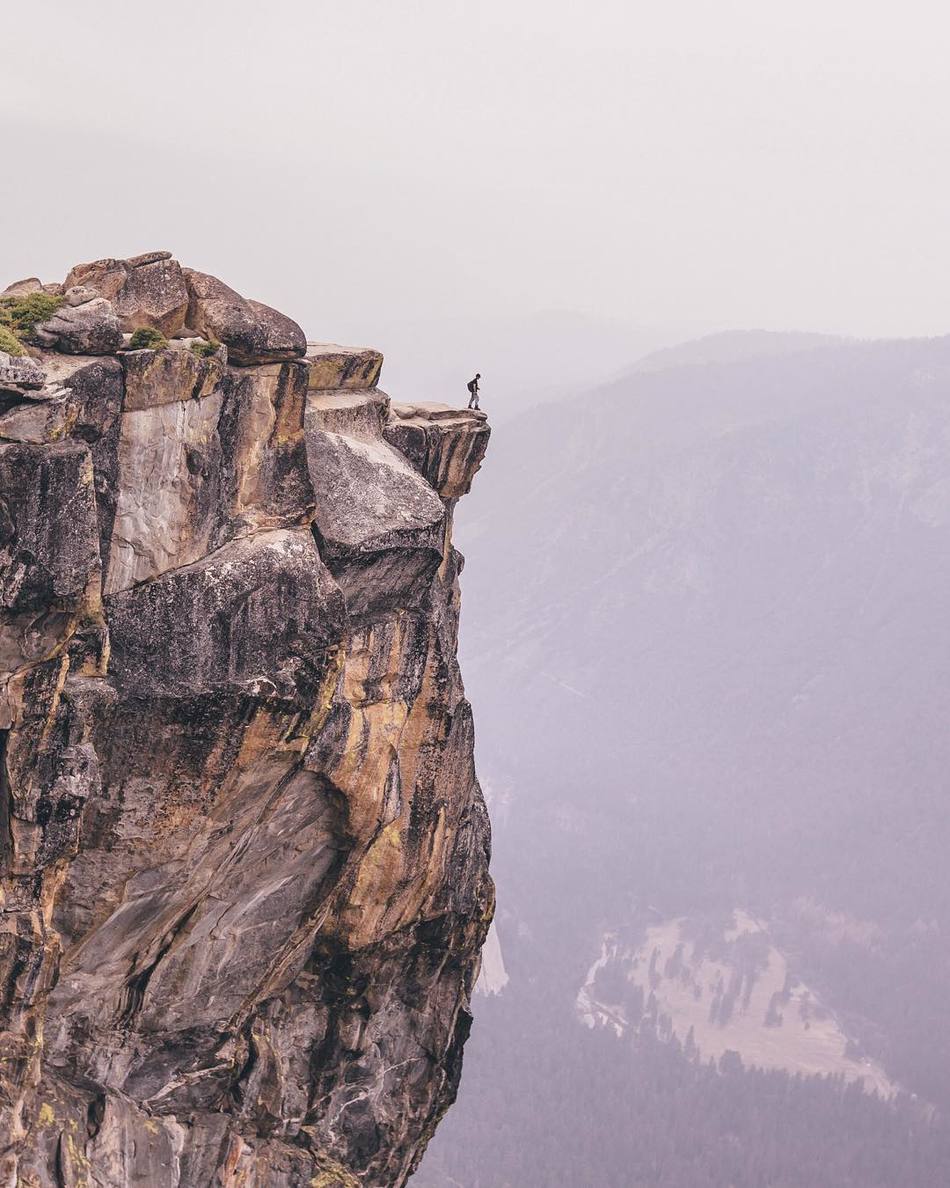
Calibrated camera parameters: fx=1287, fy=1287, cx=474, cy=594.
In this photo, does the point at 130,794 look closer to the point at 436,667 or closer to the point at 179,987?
the point at 179,987

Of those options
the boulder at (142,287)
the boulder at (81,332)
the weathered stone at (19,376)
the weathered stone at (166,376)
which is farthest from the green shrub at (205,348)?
the weathered stone at (19,376)

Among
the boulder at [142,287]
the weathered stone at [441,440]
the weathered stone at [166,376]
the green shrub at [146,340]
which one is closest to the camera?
the weathered stone at [166,376]

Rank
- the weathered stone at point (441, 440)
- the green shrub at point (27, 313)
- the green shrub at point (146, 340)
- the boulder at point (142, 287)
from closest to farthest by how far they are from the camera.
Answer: the green shrub at point (27, 313)
the green shrub at point (146, 340)
the boulder at point (142, 287)
the weathered stone at point (441, 440)

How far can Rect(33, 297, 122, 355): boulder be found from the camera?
118 ft

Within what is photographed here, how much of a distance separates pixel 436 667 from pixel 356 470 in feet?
25.0

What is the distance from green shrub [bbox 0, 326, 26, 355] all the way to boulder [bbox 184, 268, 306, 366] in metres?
6.56

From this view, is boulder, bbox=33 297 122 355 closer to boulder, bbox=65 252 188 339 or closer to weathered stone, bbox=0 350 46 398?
boulder, bbox=65 252 188 339

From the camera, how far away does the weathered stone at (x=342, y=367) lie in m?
46.3

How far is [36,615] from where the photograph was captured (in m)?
32.1

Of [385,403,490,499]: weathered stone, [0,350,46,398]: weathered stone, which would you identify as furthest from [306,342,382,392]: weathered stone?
[0,350,46,398]: weathered stone

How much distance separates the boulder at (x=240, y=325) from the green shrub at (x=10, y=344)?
6562 mm

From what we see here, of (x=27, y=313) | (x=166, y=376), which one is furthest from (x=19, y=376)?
(x=166, y=376)

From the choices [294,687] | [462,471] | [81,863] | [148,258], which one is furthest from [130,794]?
[462,471]

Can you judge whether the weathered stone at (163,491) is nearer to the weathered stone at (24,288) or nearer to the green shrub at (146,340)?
the green shrub at (146,340)
